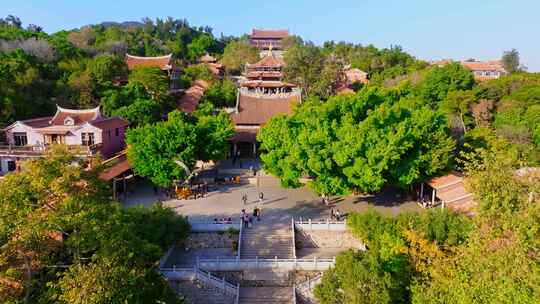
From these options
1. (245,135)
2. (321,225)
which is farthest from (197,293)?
(245,135)

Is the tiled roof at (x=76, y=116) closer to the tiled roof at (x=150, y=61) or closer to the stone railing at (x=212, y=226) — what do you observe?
the stone railing at (x=212, y=226)

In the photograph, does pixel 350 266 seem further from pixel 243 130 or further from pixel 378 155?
pixel 243 130

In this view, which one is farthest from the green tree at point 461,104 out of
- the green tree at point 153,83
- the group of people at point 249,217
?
the green tree at point 153,83

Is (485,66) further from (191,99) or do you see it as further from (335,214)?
(335,214)

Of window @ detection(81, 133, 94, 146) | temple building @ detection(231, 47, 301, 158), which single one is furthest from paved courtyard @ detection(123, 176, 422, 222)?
temple building @ detection(231, 47, 301, 158)

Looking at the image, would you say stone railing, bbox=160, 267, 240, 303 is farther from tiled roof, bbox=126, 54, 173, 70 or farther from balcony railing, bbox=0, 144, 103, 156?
tiled roof, bbox=126, 54, 173, 70

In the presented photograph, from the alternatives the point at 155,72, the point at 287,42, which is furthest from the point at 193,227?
the point at 287,42

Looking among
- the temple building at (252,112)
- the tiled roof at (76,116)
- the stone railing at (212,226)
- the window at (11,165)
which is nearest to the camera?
the stone railing at (212,226)
